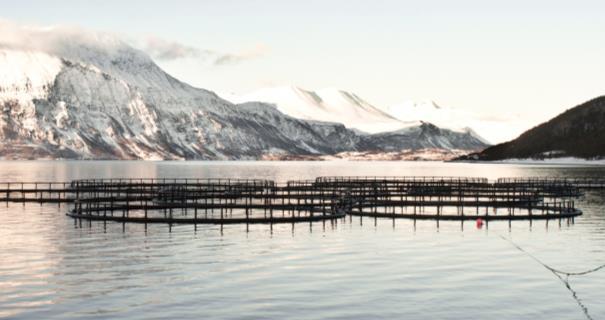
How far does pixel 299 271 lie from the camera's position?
5688 cm

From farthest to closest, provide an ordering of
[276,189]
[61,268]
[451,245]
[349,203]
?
[276,189] < [349,203] < [451,245] < [61,268]

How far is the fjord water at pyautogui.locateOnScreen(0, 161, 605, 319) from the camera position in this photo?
145ft

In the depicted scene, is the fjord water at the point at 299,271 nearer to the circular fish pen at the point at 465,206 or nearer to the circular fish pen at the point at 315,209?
the circular fish pen at the point at 315,209

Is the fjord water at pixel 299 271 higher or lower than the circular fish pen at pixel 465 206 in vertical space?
lower

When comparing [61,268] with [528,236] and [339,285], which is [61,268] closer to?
[339,285]

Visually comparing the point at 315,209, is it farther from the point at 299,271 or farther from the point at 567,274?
the point at 567,274

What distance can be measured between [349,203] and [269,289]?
190 feet

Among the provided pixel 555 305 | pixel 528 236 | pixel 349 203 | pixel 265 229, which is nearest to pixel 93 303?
pixel 555 305

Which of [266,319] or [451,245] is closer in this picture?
[266,319]

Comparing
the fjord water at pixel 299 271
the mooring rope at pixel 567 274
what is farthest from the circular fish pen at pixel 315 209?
the mooring rope at pixel 567 274

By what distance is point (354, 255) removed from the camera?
6619cm

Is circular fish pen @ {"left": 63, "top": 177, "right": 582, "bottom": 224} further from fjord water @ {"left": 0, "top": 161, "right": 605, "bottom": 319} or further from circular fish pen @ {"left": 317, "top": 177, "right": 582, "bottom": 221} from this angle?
fjord water @ {"left": 0, "top": 161, "right": 605, "bottom": 319}

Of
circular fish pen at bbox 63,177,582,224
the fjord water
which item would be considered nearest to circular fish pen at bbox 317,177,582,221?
circular fish pen at bbox 63,177,582,224

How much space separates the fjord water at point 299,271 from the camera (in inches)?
1735
